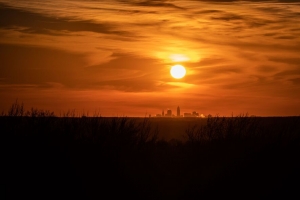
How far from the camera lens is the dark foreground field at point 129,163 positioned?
58.9 ft

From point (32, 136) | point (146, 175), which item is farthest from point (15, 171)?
point (146, 175)

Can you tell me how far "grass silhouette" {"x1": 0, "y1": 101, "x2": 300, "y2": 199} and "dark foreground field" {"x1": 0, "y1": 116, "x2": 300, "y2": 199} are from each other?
0.09 feet

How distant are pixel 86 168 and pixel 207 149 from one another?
6.31m

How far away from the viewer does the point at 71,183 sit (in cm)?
1788

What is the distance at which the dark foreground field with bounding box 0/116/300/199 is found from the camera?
17938mm

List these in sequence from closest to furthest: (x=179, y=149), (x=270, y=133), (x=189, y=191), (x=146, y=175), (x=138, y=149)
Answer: (x=189, y=191) → (x=146, y=175) → (x=138, y=149) → (x=179, y=149) → (x=270, y=133)

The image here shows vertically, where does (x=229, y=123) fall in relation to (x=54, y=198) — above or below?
above

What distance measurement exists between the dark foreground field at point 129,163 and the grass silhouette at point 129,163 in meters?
0.03

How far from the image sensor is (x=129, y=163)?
2064 cm

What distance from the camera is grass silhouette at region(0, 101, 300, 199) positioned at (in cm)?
1797

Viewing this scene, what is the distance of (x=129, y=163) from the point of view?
2064 centimetres

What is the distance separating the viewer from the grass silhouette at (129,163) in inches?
707

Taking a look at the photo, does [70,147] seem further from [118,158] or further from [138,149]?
[138,149]

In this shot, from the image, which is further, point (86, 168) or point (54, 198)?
point (86, 168)
